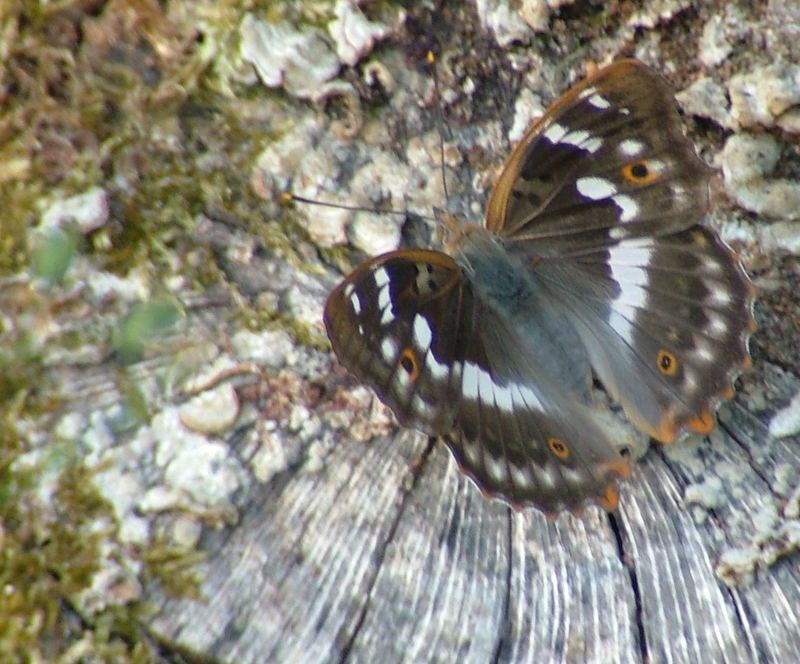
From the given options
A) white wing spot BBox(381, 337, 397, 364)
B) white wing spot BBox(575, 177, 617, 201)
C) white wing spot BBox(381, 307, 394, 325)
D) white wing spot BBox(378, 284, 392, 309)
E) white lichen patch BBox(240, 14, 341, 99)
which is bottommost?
white wing spot BBox(381, 337, 397, 364)

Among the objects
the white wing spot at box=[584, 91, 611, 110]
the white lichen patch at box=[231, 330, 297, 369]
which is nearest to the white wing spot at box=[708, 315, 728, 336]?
the white wing spot at box=[584, 91, 611, 110]

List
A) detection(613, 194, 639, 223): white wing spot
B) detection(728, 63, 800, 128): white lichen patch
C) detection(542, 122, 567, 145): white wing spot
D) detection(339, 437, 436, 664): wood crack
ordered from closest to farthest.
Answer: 1. detection(339, 437, 436, 664): wood crack
2. detection(728, 63, 800, 128): white lichen patch
3. detection(542, 122, 567, 145): white wing spot
4. detection(613, 194, 639, 223): white wing spot

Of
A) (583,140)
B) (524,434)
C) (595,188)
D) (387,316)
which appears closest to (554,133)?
(583,140)

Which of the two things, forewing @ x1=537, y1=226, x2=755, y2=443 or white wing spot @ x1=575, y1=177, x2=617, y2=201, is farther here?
white wing spot @ x1=575, y1=177, x2=617, y2=201

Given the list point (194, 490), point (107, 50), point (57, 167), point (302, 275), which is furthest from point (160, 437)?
point (107, 50)

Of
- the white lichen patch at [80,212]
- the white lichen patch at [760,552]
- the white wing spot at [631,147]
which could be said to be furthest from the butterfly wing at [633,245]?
the white lichen patch at [80,212]

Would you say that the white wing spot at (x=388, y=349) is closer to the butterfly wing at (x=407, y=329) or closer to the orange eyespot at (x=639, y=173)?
the butterfly wing at (x=407, y=329)

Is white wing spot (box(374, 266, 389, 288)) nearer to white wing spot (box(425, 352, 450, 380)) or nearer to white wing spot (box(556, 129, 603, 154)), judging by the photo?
white wing spot (box(425, 352, 450, 380))
